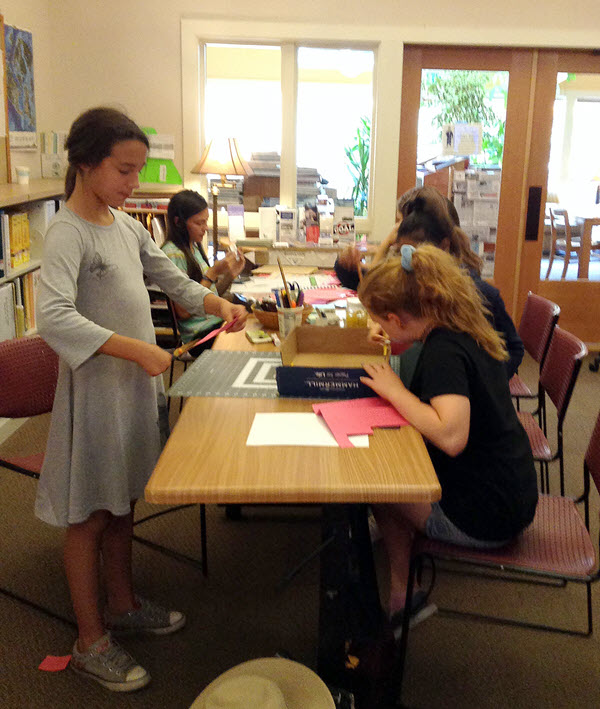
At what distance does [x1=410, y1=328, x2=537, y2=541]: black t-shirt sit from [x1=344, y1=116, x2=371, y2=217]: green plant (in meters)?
3.62

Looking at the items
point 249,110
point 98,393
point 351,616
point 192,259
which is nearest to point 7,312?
point 192,259

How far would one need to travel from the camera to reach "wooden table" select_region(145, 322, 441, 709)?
3.84ft

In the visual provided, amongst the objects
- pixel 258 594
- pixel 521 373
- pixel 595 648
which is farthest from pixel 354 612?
pixel 521 373

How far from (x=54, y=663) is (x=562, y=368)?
5.50 ft

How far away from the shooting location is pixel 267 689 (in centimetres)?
130

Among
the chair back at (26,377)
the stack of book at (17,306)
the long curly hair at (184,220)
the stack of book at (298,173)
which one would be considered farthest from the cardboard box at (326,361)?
the stack of book at (298,173)

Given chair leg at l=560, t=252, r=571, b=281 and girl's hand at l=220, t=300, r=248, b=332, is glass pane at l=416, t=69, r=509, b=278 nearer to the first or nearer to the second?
chair leg at l=560, t=252, r=571, b=281

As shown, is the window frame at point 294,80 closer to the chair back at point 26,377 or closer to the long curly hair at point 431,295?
the chair back at point 26,377

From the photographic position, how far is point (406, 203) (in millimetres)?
2516

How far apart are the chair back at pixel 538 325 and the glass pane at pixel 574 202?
7.75 feet

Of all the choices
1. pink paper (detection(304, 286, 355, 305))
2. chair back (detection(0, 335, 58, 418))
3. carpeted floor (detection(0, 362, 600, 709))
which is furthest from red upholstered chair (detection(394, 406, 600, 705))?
pink paper (detection(304, 286, 355, 305))

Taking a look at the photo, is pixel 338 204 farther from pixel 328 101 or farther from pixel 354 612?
pixel 354 612

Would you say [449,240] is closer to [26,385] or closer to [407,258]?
[407,258]

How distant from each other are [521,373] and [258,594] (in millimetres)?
2896
